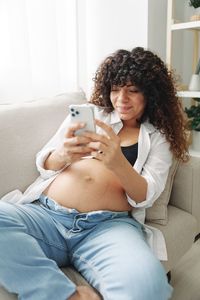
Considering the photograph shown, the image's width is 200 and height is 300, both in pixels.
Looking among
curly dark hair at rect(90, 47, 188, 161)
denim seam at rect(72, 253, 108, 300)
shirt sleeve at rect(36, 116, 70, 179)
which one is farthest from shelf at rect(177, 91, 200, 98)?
denim seam at rect(72, 253, 108, 300)

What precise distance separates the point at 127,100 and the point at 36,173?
1.39ft

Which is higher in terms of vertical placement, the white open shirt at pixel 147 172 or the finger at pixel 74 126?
the finger at pixel 74 126

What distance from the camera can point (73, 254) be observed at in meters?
0.93

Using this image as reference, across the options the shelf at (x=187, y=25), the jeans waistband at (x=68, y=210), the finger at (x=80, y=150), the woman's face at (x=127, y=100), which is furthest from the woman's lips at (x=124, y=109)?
the shelf at (x=187, y=25)

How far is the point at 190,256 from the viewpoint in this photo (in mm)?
1545

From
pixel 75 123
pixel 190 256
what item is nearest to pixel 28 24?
pixel 75 123

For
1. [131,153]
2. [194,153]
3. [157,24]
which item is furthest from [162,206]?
[157,24]

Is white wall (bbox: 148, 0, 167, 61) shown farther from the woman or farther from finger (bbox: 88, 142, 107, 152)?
finger (bbox: 88, 142, 107, 152)

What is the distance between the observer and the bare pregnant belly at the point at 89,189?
1010 millimetres

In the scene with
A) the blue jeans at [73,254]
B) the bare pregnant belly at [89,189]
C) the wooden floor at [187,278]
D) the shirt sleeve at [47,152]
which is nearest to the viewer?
the blue jeans at [73,254]

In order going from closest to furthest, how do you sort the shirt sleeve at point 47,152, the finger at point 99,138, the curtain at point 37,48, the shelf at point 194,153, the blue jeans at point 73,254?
the blue jeans at point 73,254, the finger at point 99,138, the shirt sleeve at point 47,152, the curtain at point 37,48, the shelf at point 194,153

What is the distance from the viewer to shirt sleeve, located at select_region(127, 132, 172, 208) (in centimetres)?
102

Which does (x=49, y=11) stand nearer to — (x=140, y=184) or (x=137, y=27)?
(x=137, y=27)

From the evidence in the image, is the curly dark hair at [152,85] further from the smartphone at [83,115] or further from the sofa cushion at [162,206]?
the smartphone at [83,115]
